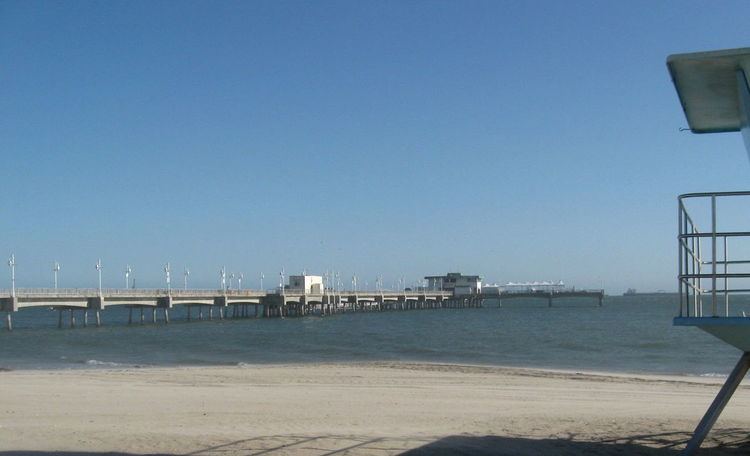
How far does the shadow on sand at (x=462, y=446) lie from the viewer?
963 centimetres

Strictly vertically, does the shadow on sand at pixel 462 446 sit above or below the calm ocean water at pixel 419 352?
above

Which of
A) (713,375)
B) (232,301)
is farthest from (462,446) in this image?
(232,301)

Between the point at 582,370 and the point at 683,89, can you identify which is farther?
the point at 582,370

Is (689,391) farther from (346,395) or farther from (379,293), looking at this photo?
(379,293)

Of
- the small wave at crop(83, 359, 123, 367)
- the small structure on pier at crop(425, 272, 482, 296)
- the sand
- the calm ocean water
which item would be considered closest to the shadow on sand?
the sand

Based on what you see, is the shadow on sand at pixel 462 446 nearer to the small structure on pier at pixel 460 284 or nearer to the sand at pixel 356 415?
the sand at pixel 356 415

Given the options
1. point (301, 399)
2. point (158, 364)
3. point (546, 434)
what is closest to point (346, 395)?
point (301, 399)

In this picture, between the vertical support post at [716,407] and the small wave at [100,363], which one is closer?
the vertical support post at [716,407]

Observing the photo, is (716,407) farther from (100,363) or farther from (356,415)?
(100,363)

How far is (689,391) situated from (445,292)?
130324 millimetres

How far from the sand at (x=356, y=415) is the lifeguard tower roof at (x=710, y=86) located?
13.8ft

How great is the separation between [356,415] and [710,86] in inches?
324

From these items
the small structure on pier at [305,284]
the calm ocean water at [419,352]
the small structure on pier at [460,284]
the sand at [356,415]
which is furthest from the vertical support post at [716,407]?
the small structure on pier at [460,284]

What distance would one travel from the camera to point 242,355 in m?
36.6
